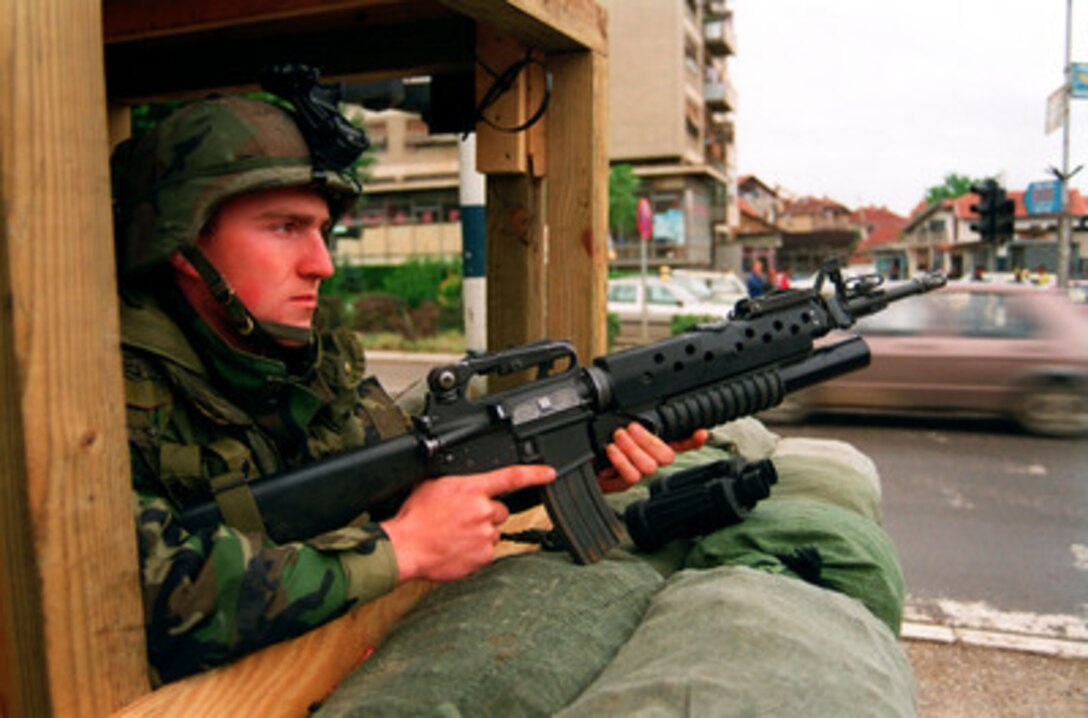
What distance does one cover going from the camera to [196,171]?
1.67 m

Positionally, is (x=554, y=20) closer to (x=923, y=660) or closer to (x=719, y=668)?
(x=719, y=668)

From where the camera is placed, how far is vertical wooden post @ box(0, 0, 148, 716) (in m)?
1.13

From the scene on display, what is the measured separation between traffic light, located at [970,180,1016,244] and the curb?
12.9 metres

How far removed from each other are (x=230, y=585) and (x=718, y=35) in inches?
1883

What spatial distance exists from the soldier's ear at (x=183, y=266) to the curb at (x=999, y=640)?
2.87 m

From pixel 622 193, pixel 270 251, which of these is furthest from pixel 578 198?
pixel 622 193

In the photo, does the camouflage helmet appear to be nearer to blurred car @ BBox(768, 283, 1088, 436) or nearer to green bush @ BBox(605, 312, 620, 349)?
blurred car @ BBox(768, 283, 1088, 436)

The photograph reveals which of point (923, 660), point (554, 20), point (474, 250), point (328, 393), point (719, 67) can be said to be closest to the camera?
point (328, 393)

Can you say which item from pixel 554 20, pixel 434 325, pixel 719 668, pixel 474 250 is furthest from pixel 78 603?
pixel 434 325

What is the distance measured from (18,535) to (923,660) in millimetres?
3196

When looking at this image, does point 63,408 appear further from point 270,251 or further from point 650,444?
point 650,444

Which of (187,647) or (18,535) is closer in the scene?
(18,535)

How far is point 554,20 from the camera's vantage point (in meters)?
2.36

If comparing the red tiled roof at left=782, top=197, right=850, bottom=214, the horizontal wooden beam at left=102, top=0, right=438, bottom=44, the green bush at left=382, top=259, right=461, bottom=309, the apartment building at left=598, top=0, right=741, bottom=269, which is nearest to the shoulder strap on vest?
the horizontal wooden beam at left=102, top=0, right=438, bottom=44
